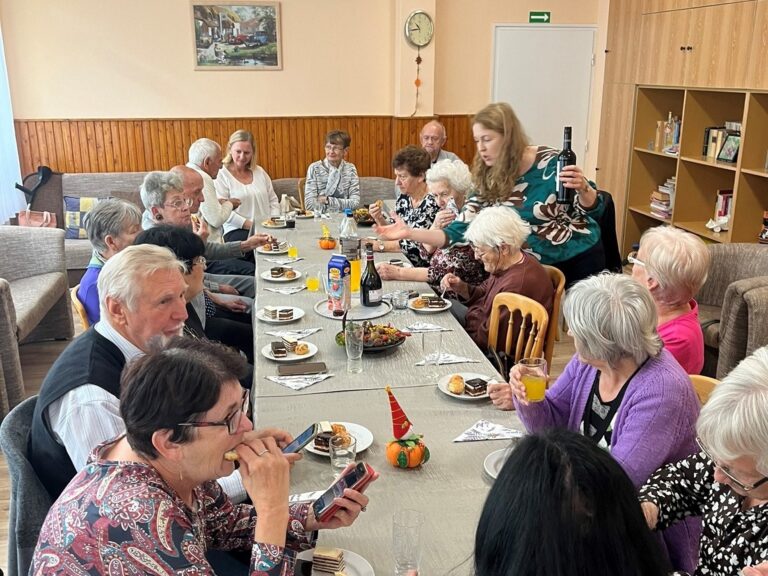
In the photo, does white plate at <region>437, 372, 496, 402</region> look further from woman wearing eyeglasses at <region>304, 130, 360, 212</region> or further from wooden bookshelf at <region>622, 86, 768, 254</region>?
woman wearing eyeglasses at <region>304, 130, 360, 212</region>

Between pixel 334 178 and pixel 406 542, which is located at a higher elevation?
pixel 334 178

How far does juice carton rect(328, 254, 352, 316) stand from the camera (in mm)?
3141

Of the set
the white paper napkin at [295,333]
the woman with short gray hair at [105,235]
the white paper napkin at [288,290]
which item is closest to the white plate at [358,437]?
the white paper napkin at [295,333]

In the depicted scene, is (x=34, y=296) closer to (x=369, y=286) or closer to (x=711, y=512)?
(x=369, y=286)

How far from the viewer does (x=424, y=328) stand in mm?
3047

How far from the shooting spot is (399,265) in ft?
13.5

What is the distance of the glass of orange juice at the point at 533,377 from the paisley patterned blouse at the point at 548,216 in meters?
1.84

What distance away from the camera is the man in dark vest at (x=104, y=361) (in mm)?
1815

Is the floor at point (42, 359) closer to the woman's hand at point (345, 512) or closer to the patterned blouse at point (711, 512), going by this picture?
the patterned blouse at point (711, 512)

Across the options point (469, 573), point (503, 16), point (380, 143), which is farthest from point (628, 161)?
point (469, 573)

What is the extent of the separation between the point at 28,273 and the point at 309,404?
355 centimetres

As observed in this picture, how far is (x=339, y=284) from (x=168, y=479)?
1.81 metres

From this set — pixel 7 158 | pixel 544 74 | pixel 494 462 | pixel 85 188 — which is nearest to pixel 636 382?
pixel 494 462

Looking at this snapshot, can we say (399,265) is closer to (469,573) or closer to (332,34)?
(469,573)
